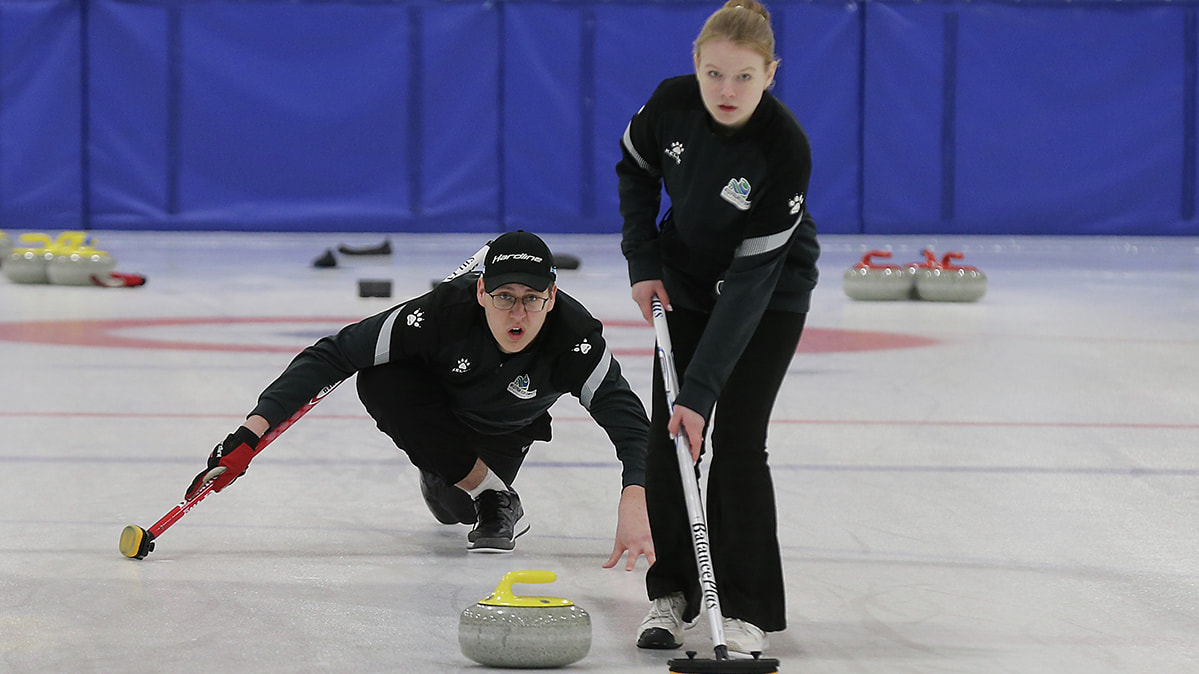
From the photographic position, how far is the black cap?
8.03 feet

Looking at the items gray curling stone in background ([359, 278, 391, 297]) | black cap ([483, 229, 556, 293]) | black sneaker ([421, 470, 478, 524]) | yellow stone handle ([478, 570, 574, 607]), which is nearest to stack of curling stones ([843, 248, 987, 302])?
gray curling stone in background ([359, 278, 391, 297])

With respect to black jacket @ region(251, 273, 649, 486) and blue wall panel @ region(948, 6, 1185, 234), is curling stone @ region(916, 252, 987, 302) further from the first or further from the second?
blue wall panel @ region(948, 6, 1185, 234)

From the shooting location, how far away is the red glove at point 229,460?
2.54 meters

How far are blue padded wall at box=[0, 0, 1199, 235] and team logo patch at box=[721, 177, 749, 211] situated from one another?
429 inches

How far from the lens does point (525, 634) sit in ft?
6.73

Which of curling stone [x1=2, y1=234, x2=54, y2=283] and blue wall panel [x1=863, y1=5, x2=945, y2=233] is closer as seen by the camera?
curling stone [x1=2, y1=234, x2=54, y2=283]

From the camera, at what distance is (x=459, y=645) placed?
213 centimetres

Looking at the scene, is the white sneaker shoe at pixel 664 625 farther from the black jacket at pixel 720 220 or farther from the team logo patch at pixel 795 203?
the team logo patch at pixel 795 203

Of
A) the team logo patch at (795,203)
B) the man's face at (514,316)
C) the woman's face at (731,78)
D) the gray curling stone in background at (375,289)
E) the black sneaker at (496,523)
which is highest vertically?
the woman's face at (731,78)

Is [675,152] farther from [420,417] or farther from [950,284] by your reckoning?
[950,284]

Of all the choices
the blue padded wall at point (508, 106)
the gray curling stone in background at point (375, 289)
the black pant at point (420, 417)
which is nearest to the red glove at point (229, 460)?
the black pant at point (420, 417)

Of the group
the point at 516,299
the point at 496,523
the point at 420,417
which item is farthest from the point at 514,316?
the point at 496,523

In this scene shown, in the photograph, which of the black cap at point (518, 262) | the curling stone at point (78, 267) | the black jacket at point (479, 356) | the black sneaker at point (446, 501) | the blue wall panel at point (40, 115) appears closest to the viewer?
Answer: the black cap at point (518, 262)

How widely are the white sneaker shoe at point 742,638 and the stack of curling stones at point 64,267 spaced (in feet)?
21.5
